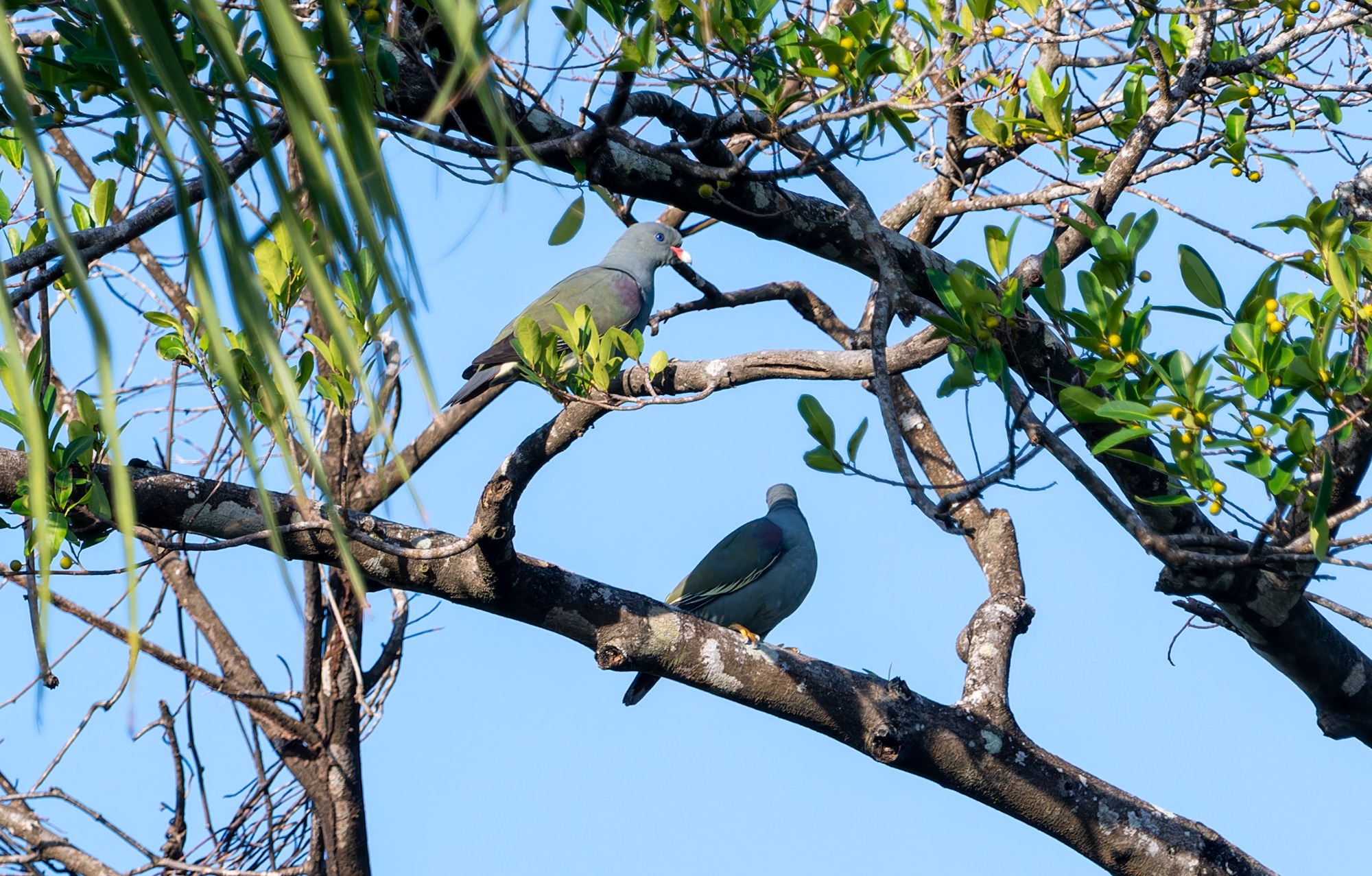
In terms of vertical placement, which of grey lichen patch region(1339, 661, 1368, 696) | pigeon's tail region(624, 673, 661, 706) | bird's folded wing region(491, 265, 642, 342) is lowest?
grey lichen patch region(1339, 661, 1368, 696)

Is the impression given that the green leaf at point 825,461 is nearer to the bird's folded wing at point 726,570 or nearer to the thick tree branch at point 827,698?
the thick tree branch at point 827,698

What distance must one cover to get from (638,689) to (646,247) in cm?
192

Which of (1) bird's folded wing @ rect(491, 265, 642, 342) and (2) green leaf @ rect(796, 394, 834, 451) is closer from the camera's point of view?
(2) green leaf @ rect(796, 394, 834, 451)

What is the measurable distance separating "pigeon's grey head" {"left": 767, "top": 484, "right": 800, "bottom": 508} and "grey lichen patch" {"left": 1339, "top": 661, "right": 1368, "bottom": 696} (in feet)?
7.21

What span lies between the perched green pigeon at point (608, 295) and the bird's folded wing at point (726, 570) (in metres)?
0.91

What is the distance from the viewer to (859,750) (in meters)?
2.71

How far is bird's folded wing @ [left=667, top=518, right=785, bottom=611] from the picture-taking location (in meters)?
4.09

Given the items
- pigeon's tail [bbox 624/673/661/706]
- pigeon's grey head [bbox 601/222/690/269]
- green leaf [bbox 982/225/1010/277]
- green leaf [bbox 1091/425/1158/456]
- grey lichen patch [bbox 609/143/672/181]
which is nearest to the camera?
green leaf [bbox 1091/425/1158/456]

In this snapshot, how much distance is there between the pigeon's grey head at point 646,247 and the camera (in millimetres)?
4688

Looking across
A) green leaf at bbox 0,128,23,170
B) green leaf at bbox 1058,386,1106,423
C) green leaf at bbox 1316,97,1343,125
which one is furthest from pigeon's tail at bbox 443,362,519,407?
green leaf at bbox 1316,97,1343,125

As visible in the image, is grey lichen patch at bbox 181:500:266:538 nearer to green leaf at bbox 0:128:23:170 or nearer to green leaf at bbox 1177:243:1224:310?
green leaf at bbox 0:128:23:170

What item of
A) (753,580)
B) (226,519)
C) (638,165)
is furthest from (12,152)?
(753,580)

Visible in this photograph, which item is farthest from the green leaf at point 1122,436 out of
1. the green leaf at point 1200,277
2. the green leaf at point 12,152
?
the green leaf at point 12,152

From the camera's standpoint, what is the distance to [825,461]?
2287mm
